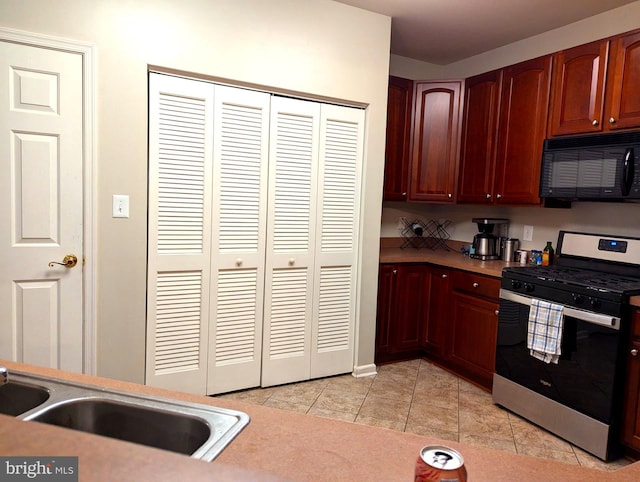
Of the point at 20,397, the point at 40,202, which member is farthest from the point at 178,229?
the point at 20,397

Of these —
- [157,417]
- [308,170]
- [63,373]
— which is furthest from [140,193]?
[157,417]

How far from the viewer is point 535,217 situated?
11.7 ft

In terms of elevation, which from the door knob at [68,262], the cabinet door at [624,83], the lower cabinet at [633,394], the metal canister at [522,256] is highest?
the cabinet door at [624,83]

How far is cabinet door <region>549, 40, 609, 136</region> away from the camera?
2.73 metres

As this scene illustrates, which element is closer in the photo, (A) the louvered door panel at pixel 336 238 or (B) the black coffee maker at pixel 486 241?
(A) the louvered door panel at pixel 336 238

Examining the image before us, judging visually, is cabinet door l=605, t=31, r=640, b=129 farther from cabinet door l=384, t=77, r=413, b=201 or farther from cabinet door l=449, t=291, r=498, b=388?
cabinet door l=384, t=77, r=413, b=201

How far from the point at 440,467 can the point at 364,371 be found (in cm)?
281

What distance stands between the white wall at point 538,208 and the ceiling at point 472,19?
0.07 metres

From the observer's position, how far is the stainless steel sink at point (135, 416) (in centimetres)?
99

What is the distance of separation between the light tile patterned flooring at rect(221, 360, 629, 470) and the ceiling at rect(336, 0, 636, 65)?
8.65ft

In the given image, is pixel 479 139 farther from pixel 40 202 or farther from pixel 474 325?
pixel 40 202

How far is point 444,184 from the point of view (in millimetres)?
3793

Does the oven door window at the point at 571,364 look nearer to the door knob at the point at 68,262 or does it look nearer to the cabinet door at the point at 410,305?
the cabinet door at the point at 410,305

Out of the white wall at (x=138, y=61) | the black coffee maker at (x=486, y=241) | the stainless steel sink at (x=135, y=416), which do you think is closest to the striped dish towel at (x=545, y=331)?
the black coffee maker at (x=486, y=241)
